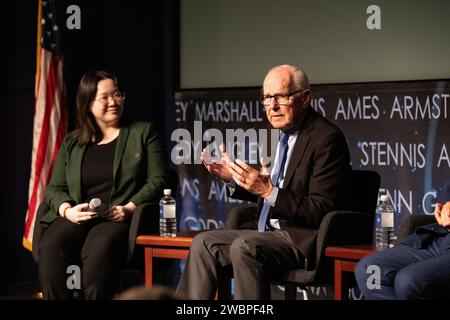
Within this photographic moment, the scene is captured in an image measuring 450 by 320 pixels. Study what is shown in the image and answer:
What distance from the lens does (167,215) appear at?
15.6 ft

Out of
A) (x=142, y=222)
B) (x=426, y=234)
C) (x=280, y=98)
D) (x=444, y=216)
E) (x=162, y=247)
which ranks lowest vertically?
(x=162, y=247)

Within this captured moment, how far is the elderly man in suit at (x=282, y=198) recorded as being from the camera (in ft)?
13.3

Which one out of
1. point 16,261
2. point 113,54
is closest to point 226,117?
point 113,54

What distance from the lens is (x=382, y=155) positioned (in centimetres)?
539

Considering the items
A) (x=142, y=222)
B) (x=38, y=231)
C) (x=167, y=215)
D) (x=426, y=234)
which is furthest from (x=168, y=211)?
(x=426, y=234)

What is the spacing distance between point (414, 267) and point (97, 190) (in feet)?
6.63

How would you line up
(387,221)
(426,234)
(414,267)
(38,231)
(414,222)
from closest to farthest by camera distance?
(414,267), (426,234), (414,222), (387,221), (38,231)

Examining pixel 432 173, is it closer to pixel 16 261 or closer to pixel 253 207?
pixel 253 207

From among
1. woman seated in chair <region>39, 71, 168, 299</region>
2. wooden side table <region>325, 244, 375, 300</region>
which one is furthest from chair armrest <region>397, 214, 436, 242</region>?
woman seated in chair <region>39, 71, 168, 299</region>

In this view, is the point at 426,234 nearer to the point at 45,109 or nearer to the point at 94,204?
the point at 94,204

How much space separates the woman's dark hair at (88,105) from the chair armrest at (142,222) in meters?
0.59

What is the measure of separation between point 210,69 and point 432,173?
5.80 ft

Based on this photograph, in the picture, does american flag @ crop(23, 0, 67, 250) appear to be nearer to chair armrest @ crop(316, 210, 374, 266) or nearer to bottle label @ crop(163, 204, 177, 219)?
bottle label @ crop(163, 204, 177, 219)

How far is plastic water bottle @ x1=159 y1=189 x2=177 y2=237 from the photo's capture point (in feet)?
15.5
